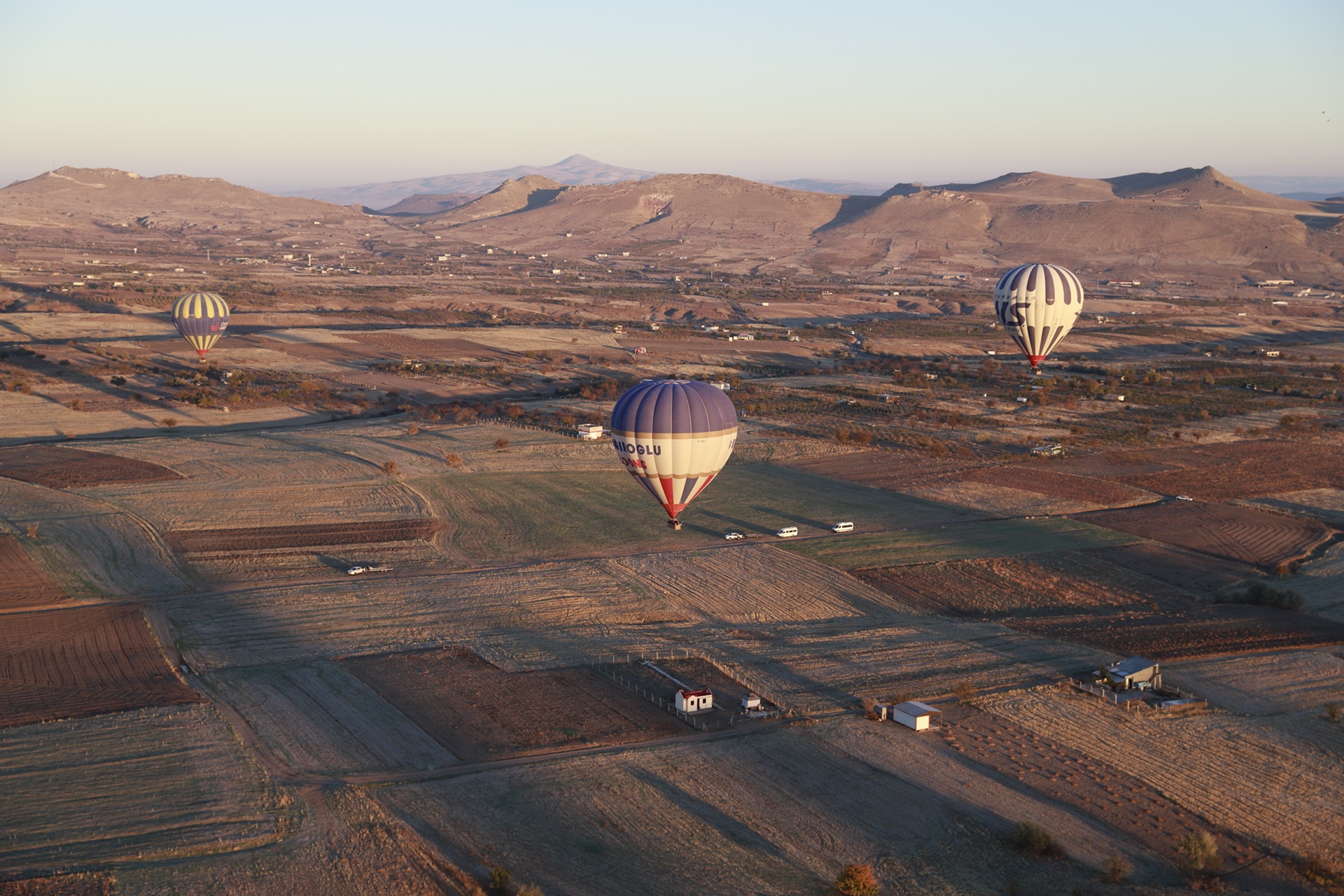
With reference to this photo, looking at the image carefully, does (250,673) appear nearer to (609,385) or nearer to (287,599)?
(287,599)

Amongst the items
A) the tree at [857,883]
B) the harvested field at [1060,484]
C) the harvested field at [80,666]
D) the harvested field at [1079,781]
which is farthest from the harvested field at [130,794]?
the harvested field at [1060,484]

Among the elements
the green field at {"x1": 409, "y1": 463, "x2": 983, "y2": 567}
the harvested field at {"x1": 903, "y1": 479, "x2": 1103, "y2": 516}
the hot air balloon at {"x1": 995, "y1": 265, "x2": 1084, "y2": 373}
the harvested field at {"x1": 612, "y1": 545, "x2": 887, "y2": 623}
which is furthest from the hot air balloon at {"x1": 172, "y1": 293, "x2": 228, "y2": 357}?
the hot air balloon at {"x1": 995, "y1": 265, "x2": 1084, "y2": 373}

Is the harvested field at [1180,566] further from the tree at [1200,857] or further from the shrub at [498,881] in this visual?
the shrub at [498,881]

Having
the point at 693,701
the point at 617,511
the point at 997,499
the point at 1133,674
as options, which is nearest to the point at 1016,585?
the point at 1133,674

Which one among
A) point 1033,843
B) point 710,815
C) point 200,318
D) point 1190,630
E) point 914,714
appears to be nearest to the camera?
point 1033,843

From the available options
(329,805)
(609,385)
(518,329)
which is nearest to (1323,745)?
(329,805)

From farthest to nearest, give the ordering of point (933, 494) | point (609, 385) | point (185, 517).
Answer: point (609, 385), point (933, 494), point (185, 517)

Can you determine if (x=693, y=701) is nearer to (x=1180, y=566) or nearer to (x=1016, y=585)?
(x=1016, y=585)
